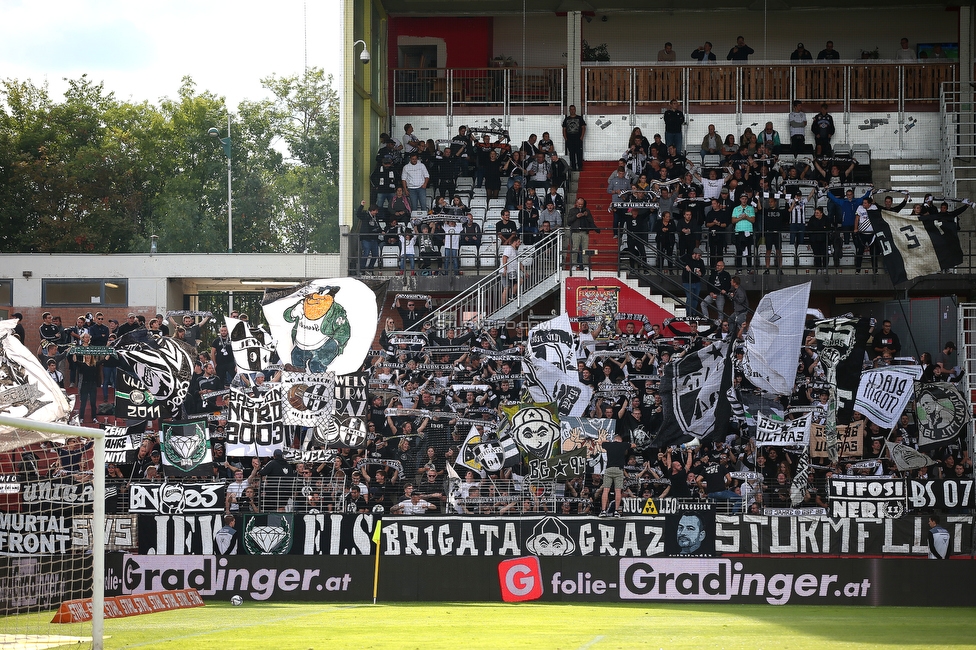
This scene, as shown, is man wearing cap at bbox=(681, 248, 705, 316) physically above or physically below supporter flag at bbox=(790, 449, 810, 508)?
above

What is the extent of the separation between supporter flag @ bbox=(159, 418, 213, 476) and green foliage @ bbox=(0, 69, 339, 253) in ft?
100

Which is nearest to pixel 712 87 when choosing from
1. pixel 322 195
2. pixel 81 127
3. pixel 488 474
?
pixel 488 474

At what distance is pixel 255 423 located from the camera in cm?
2022

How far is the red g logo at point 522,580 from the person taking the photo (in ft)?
61.7

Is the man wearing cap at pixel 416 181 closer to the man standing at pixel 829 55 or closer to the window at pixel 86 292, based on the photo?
the window at pixel 86 292

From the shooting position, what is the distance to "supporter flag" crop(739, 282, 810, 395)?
20484 millimetres

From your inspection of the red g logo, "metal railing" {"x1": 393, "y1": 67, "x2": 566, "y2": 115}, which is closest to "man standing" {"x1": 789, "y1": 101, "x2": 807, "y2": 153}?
"metal railing" {"x1": 393, "y1": 67, "x2": 566, "y2": 115}

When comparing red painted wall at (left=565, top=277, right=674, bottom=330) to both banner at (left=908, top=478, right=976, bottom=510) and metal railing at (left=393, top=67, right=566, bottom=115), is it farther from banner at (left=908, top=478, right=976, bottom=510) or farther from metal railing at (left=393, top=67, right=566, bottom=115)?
metal railing at (left=393, top=67, right=566, bottom=115)

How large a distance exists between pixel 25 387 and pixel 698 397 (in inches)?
450

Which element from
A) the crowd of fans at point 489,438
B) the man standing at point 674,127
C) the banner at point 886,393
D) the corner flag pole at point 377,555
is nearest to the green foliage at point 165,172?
the man standing at point 674,127

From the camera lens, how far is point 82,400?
2275cm

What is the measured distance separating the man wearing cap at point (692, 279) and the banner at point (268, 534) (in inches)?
362

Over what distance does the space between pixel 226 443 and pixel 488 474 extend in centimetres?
469

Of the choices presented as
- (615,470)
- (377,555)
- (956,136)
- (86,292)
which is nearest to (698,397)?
(615,470)
